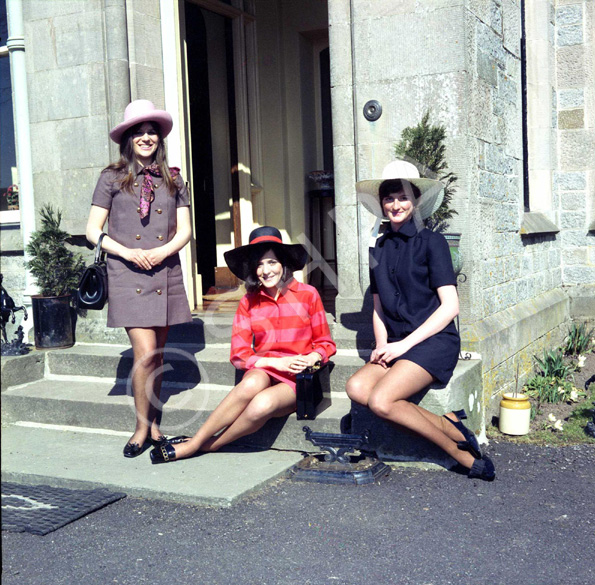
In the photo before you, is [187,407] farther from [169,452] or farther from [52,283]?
[52,283]

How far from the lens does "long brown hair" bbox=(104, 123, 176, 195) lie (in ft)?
14.7

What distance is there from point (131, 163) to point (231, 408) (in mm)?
1577

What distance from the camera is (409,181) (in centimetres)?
438

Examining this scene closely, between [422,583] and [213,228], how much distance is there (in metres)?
5.51

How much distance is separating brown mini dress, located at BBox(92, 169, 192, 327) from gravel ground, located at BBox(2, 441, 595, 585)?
1.11 metres

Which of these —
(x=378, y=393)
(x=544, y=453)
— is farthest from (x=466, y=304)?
(x=378, y=393)

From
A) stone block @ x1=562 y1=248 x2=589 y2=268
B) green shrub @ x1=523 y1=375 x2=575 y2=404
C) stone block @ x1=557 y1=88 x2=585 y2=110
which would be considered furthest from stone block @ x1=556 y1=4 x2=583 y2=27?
green shrub @ x1=523 y1=375 x2=575 y2=404

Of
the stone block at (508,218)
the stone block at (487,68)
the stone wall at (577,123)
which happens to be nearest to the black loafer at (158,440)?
the stone block at (508,218)

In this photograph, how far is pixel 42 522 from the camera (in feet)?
11.7

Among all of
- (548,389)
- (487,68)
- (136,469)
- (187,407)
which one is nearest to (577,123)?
(487,68)

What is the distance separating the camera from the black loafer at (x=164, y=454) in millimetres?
4273

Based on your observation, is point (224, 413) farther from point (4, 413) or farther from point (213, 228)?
point (213, 228)

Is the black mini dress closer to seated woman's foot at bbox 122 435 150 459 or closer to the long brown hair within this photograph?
the long brown hair

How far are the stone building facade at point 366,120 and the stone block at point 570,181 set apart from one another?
1 cm
